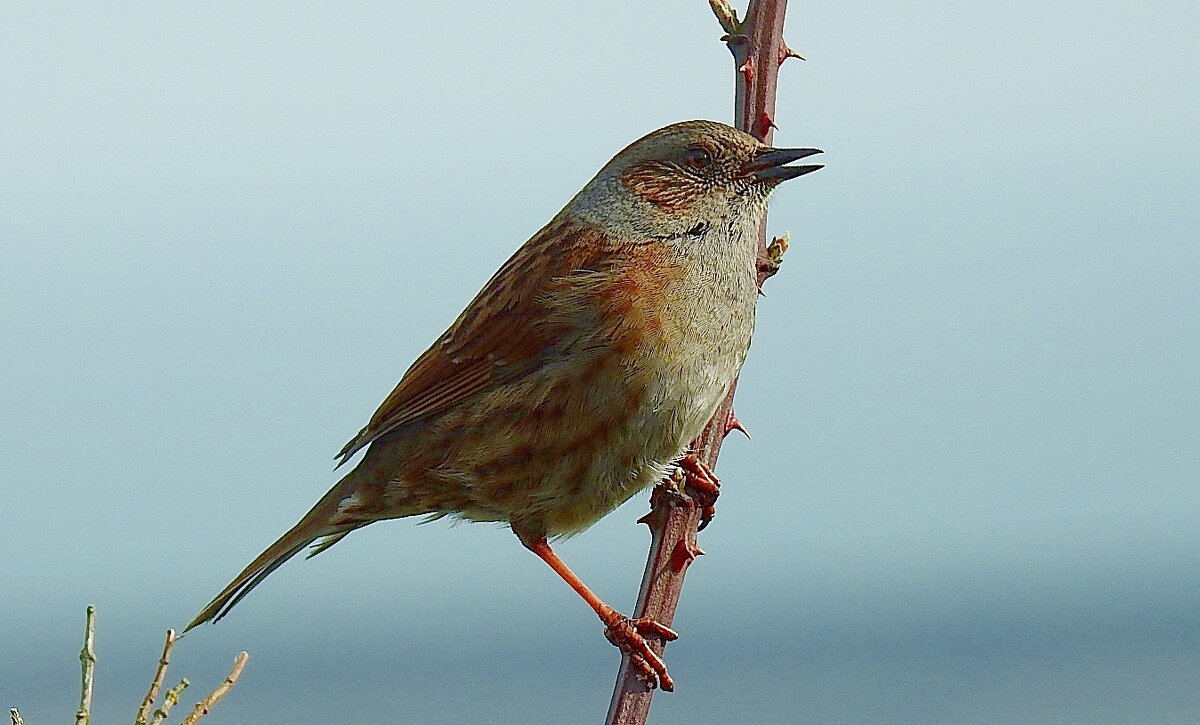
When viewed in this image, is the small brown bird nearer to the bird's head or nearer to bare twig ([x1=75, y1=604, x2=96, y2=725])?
the bird's head

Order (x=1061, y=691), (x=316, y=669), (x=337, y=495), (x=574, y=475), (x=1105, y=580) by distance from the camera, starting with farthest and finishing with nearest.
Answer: (x=1105, y=580) → (x=316, y=669) → (x=1061, y=691) → (x=337, y=495) → (x=574, y=475)

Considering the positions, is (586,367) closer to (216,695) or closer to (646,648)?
(646,648)

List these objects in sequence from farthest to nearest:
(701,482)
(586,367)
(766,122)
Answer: (586,367) < (701,482) < (766,122)

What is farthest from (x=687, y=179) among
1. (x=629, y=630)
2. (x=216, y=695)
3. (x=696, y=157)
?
(x=216, y=695)

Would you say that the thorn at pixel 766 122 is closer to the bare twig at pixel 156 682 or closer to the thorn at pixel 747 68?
the thorn at pixel 747 68

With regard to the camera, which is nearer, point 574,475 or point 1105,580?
point 574,475

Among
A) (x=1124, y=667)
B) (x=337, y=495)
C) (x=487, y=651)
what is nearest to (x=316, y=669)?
(x=487, y=651)

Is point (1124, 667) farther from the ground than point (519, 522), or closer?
farther from the ground

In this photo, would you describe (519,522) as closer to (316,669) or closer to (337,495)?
(337,495)
